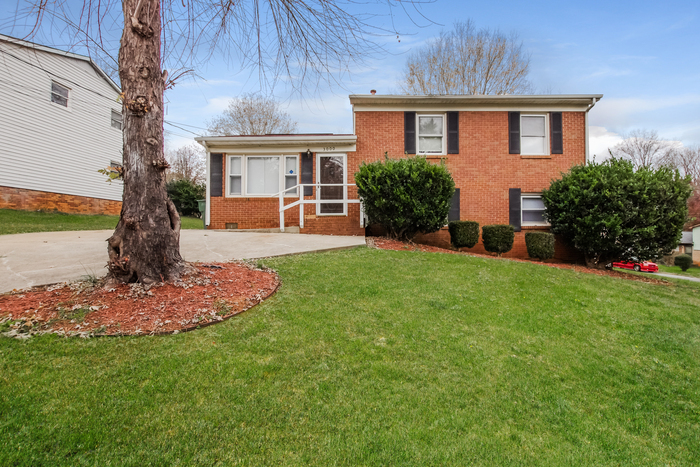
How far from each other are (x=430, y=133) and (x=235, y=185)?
7031 mm

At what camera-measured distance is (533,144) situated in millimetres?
11969

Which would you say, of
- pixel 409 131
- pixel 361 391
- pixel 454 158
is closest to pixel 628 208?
pixel 454 158

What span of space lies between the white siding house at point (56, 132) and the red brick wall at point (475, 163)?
690cm

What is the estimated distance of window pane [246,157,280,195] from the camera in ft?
39.3

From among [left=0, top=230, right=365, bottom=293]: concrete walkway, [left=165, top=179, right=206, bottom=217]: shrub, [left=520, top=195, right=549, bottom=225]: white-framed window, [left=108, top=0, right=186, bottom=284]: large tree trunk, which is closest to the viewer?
[left=108, top=0, right=186, bottom=284]: large tree trunk

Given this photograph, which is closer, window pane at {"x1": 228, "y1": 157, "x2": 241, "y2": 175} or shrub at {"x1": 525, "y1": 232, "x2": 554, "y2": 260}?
→ shrub at {"x1": 525, "y1": 232, "x2": 554, "y2": 260}

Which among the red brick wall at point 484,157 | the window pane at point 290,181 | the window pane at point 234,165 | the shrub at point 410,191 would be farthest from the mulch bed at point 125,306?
the red brick wall at point 484,157

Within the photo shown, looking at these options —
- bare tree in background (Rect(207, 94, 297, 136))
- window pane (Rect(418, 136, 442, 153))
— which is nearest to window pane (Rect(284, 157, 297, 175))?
window pane (Rect(418, 136, 442, 153))

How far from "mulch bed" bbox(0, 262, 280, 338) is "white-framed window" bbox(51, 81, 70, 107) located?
51.6 ft

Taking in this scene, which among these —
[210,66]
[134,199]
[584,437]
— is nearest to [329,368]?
[584,437]

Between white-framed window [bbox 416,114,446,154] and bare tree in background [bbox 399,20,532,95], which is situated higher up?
bare tree in background [bbox 399,20,532,95]

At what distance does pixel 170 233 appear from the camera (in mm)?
4043

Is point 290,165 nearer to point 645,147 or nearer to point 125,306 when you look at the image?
point 125,306

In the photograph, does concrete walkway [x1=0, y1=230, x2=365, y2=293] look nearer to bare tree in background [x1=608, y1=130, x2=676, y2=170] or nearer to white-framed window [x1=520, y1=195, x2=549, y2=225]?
white-framed window [x1=520, y1=195, x2=549, y2=225]
